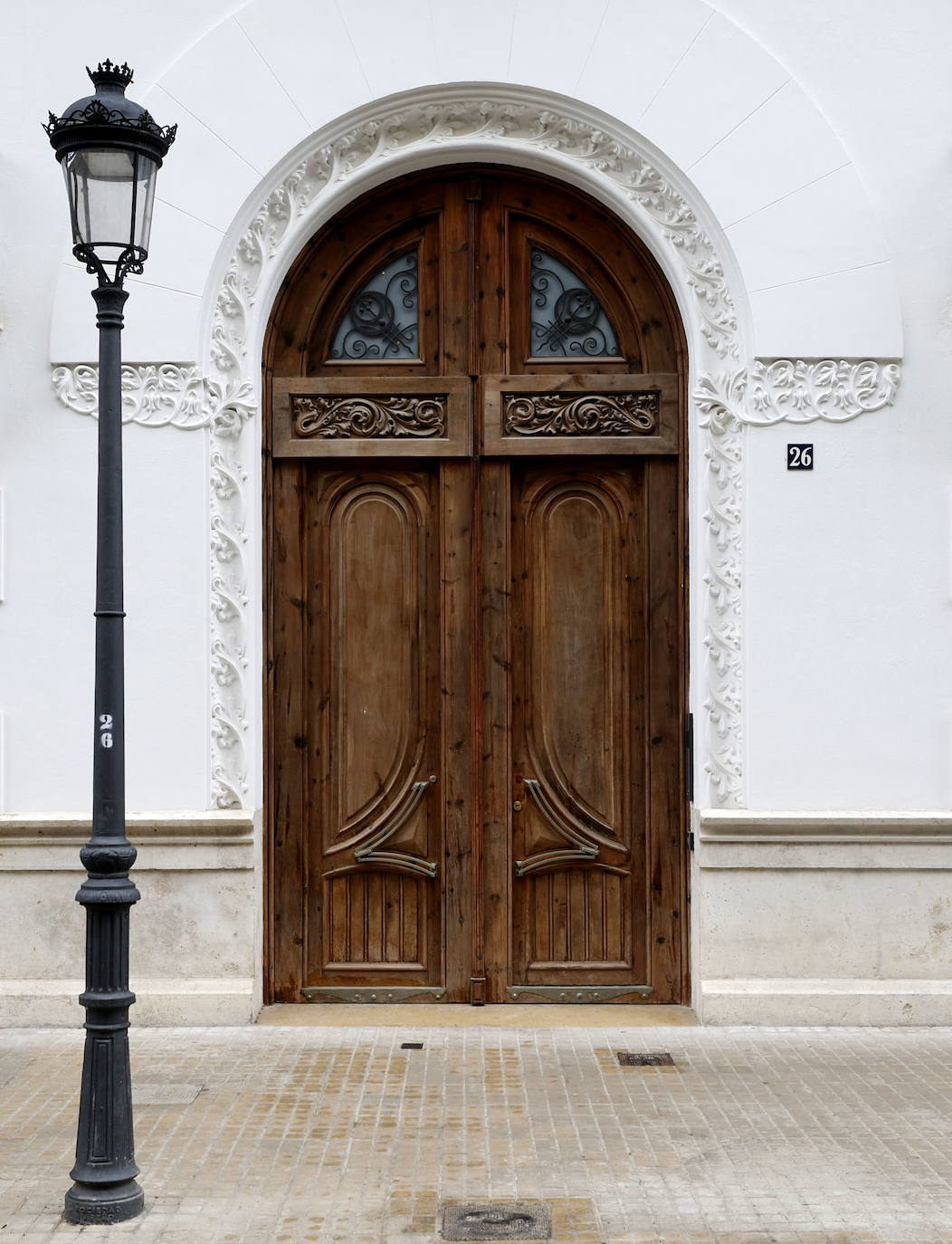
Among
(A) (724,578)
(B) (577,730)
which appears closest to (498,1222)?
(B) (577,730)

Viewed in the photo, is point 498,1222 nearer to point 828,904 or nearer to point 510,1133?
point 510,1133

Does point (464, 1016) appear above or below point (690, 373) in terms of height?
below

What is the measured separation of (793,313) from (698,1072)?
3.85 metres

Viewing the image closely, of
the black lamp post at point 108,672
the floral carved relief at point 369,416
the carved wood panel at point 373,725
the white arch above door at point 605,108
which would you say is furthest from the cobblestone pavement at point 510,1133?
the white arch above door at point 605,108

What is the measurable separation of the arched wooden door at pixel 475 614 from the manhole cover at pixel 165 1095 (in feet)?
4.48

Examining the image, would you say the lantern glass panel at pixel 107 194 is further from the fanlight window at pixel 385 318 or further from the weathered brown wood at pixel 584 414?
the weathered brown wood at pixel 584 414

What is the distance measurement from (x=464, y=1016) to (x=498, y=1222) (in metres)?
2.55

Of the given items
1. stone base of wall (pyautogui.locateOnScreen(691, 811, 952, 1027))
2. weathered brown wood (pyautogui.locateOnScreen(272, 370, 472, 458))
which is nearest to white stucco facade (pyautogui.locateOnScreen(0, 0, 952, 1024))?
stone base of wall (pyautogui.locateOnScreen(691, 811, 952, 1027))

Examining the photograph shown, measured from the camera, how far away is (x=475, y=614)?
24.8 feet

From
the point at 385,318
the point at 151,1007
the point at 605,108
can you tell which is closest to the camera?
the point at 151,1007

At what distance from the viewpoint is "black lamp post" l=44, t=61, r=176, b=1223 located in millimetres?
4824

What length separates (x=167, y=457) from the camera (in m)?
7.29

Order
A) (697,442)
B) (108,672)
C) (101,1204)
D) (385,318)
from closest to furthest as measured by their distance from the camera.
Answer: (101,1204) → (108,672) → (697,442) → (385,318)

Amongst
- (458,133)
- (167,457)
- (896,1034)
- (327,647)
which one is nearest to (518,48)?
(458,133)
